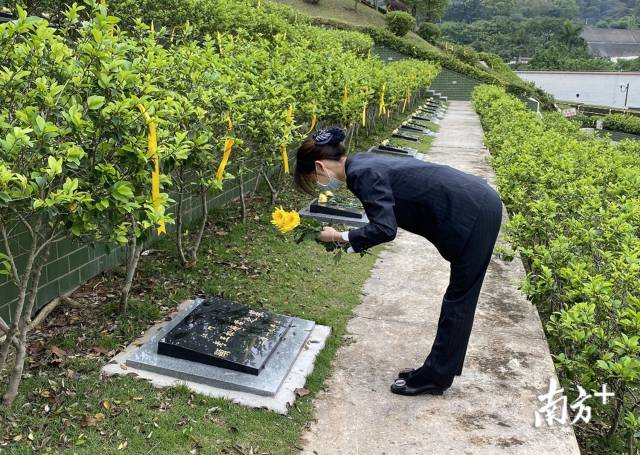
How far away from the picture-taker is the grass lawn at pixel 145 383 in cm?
310

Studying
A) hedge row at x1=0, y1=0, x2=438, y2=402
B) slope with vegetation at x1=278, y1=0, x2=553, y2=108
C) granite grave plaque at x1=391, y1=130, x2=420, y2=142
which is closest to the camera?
hedge row at x1=0, y1=0, x2=438, y2=402

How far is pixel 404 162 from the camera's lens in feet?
11.4

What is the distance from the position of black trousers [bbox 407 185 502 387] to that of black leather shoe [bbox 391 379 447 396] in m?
0.03

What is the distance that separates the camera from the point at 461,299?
3486mm

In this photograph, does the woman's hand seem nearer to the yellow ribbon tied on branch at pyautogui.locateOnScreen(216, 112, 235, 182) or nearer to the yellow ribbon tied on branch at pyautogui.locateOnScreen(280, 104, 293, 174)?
the yellow ribbon tied on branch at pyautogui.locateOnScreen(216, 112, 235, 182)

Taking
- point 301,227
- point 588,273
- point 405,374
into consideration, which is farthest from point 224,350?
point 588,273

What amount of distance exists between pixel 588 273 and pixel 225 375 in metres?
2.25

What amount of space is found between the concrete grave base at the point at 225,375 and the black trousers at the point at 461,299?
2.43 ft

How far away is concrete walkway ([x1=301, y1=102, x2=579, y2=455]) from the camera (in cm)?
329

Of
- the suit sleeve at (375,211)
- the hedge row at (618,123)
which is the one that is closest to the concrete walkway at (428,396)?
the suit sleeve at (375,211)

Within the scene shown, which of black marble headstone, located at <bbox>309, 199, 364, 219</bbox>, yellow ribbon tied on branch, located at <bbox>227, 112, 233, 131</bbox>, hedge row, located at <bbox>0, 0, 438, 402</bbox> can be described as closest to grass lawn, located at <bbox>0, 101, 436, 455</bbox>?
hedge row, located at <bbox>0, 0, 438, 402</bbox>

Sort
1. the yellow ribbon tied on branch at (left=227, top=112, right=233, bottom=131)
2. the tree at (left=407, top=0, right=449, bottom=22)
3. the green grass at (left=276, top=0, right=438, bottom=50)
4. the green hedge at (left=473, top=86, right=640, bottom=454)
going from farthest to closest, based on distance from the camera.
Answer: the tree at (left=407, top=0, right=449, bottom=22), the green grass at (left=276, top=0, right=438, bottom=50), the yellow ribbon tied on branch at (left=227, top=112, right=233, bottom=131), the green hedge at (left=473, top=86, right=640, bottom=454)

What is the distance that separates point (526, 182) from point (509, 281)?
3.85 ft

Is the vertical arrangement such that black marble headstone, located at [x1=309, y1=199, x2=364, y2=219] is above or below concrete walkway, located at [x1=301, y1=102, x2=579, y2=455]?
above
